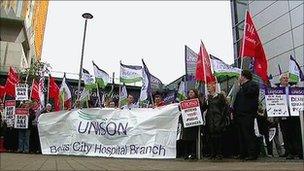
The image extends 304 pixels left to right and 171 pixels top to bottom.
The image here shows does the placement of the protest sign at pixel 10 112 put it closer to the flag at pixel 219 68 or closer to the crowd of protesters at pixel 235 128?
the crowd of protesters at pixel 235 128

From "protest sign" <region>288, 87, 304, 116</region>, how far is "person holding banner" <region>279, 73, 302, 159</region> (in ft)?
0.33

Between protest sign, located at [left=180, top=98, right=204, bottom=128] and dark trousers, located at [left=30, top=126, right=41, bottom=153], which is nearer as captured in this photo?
protest sign, located at [left=180, top=98, right=204, bottom=128]

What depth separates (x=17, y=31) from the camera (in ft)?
181

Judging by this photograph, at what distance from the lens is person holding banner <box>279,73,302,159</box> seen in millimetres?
10281

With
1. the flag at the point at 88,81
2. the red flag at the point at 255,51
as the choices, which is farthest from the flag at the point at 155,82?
the red flag at the point at 255,51

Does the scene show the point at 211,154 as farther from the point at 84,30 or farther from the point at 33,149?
the point at 84,30

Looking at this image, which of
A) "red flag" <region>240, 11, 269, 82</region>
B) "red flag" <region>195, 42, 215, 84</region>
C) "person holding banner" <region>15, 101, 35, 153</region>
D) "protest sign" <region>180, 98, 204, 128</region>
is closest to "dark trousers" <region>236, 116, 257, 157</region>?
"protest sign" <region>180, 98, 204, 128</region>

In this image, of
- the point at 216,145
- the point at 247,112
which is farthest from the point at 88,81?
the point at 247,112

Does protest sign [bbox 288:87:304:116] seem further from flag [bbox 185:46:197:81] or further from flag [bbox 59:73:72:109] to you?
flag [bbox 59:73:72:109]

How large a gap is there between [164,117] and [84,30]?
42.9ft

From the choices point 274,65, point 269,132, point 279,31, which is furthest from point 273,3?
point 269,132

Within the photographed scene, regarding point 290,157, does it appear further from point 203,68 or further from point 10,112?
point 10,112

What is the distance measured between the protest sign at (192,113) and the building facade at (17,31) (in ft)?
116

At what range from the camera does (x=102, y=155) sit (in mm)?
11688
